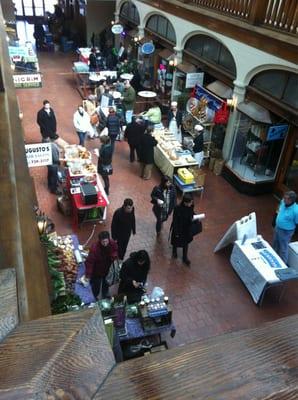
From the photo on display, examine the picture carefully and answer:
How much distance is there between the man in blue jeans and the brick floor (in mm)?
906

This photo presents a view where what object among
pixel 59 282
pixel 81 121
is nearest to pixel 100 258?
pixel 59 282

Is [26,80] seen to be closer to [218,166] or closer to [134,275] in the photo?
[218,166]

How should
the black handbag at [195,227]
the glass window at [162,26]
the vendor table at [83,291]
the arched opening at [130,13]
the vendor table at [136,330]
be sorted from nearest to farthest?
the vendor table at [136,330], the vendor table at [83,291], the black handbag at [195,227], the glass window at [162,26], the arched opening at [130,13]

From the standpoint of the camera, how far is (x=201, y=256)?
8516 millimetres

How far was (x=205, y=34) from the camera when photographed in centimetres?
1262

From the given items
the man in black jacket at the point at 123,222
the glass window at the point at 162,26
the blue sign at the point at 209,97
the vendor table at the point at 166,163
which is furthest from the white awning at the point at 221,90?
the man in black jacket at the point at 123,222

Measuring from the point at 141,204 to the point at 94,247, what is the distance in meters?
4.26

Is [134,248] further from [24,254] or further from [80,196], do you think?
[24,254]

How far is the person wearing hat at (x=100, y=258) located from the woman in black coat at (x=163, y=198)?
226cm

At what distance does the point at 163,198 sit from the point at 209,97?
18.5 feet

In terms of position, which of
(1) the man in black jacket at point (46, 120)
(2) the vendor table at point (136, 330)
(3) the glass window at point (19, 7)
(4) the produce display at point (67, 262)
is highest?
(1) the man in black jacket at point (46, 120)

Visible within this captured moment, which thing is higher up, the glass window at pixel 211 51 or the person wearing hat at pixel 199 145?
the glass window at pixel 211 51

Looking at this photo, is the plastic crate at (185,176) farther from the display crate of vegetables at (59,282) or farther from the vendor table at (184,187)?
the display crate of vegetables at (59,282)

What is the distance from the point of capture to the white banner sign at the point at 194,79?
13.2 meters
